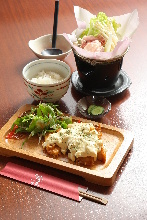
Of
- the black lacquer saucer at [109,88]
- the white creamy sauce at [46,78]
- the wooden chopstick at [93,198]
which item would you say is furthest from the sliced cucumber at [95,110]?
the wooden chopstick at [93,198]

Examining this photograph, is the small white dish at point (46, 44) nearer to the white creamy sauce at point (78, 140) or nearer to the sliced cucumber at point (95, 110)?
the sliced cucumber at point (95, 110)

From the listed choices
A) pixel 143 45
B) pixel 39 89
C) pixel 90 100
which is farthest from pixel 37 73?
pixel 143 45

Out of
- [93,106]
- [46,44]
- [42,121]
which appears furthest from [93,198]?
[46,44]

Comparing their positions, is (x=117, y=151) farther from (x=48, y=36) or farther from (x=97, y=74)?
(x=48, y=36)

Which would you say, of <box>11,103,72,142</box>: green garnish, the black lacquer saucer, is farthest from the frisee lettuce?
<box>11,103,72,142</box>: green garnish

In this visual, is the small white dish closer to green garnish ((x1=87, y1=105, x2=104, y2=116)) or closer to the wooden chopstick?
green garnish ((x1=87, y1=105, x2=104, y2=116))

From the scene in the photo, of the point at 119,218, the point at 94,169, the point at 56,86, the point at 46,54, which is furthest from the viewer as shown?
the point at 46,54

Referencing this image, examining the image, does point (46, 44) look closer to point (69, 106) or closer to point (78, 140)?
point (69, 106)
